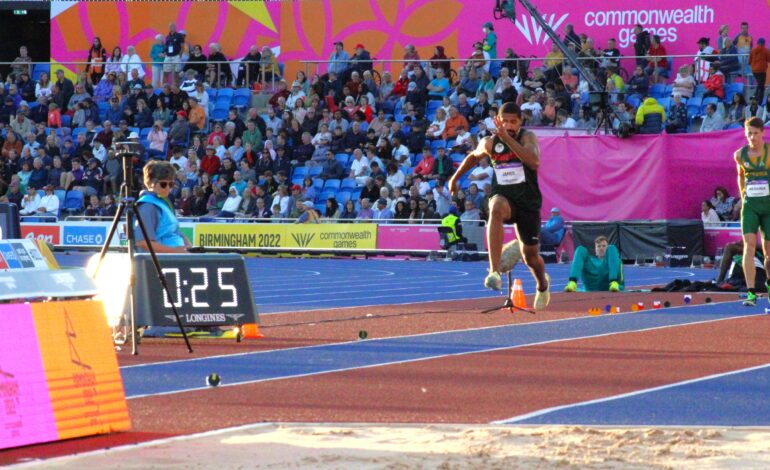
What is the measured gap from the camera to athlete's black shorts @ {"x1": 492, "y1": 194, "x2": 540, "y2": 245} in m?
12.3

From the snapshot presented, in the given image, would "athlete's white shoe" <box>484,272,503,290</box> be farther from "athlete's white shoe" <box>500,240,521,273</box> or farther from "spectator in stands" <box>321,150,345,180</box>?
"spectator in stands" <box>321,150,345,180</box>

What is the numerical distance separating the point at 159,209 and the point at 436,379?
3.74 meters

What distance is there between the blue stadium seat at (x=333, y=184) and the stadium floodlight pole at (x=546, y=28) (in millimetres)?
5055

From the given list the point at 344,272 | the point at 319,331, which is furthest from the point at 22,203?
the point at 319,331

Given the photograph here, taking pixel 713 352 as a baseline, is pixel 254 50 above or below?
above

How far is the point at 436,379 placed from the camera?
909 cm

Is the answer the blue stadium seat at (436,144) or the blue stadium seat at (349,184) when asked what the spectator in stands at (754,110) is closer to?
the blue stadium seat at (436,144)

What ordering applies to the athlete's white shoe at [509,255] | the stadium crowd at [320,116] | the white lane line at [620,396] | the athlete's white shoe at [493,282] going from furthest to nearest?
1. the stadium crowd at [320,116]
2. the athlete's white shoe at [509,255]
3. the athlete's white shoe at [493,282]
4. the white lane line at [620,396]

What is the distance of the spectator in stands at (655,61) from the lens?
28.1 m

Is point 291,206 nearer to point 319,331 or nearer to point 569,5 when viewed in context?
point 569,5

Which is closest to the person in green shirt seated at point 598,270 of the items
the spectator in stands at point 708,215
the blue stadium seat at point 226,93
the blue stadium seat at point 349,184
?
the spectator in stands at point 708,215

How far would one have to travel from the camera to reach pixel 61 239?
3042 centimetres

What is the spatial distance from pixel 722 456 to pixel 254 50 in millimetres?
28243

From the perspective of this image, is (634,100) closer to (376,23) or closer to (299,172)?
(299,172)
